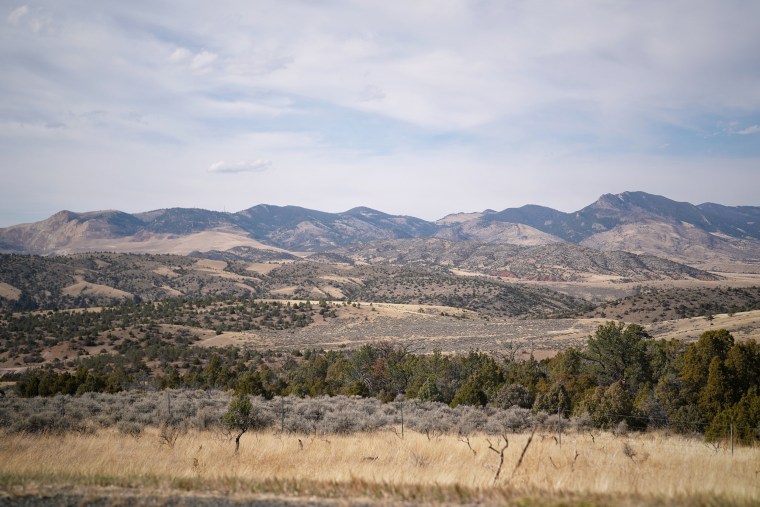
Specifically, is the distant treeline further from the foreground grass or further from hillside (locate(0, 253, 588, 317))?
hillside (locate(0, 253, 588, 317))

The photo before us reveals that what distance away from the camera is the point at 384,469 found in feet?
31.3

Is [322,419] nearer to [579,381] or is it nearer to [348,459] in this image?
[348,459]

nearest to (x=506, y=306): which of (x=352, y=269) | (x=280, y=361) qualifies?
(x=352, y=269)

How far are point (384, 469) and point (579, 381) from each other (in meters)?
19.3

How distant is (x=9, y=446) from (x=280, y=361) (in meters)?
38.7

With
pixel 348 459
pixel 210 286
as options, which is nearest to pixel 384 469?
pixel 348 459

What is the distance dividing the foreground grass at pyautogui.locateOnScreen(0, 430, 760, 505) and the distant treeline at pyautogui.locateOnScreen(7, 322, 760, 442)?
3664mm

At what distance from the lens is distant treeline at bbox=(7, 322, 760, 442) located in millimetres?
18234

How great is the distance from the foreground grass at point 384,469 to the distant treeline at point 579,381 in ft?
12.0

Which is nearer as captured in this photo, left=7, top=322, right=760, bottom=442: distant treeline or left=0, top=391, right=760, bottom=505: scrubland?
left=0, top=391, right=760, bottom=505: scrubland

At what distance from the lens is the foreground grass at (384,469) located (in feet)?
22.7

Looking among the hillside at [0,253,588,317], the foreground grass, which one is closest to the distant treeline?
the foreground grass

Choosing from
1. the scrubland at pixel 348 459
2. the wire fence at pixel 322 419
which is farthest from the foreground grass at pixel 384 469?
the wire fence at pixel 322 419

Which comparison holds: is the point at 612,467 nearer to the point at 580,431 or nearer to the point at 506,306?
the point at 580,431
